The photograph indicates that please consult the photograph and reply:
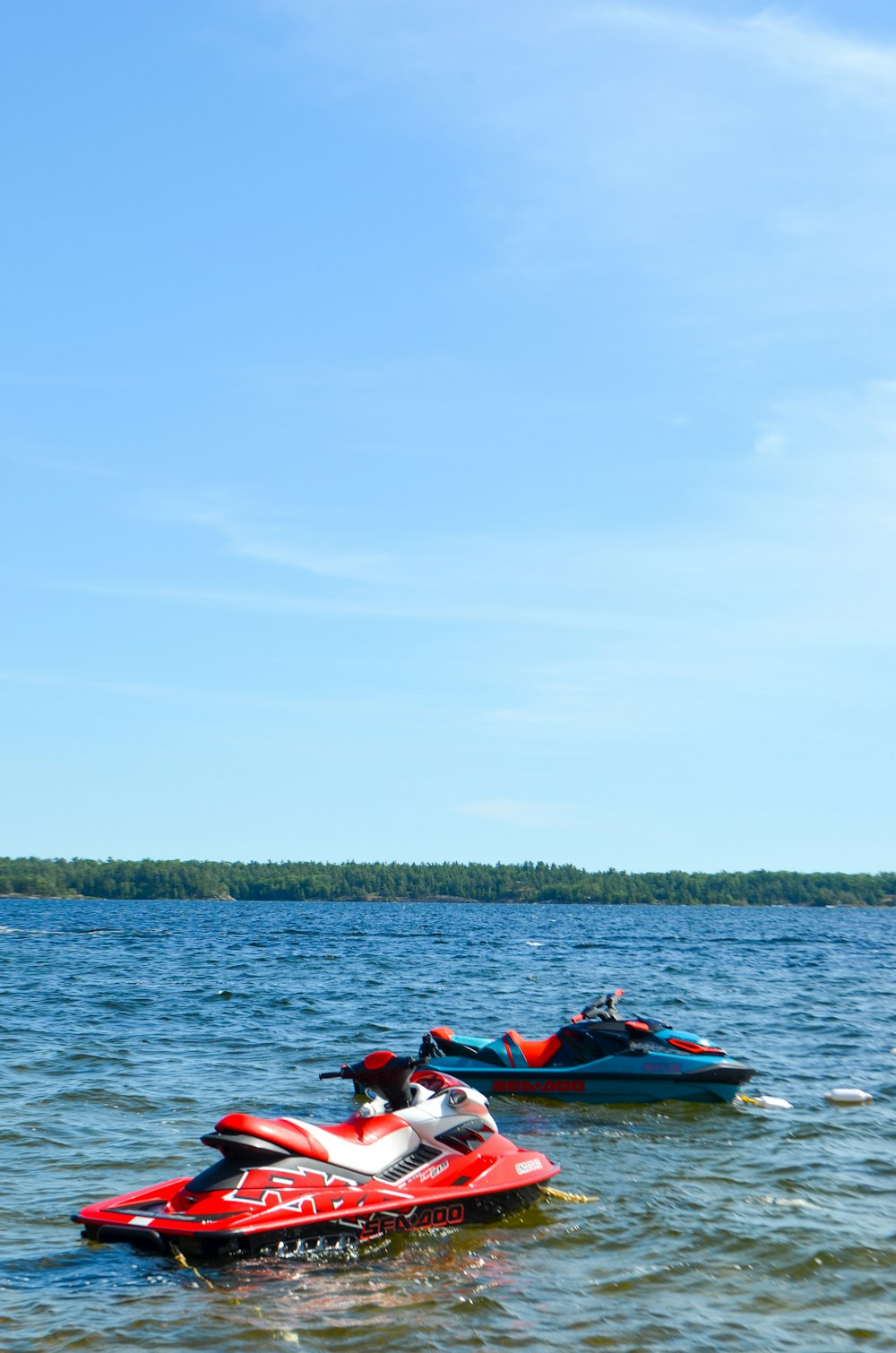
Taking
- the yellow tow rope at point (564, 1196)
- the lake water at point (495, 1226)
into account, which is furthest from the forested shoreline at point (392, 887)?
the yellow tow rope at point (564, 1196)

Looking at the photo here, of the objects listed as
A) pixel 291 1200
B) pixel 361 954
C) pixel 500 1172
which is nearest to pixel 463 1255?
pixel 500 1172

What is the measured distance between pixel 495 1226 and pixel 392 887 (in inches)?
7271

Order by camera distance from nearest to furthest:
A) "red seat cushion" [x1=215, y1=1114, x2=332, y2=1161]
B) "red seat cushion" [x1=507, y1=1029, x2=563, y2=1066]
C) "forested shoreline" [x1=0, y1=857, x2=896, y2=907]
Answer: "red seat cushion" [x1=215, y1=1114, x2=332, y2=1161] → "red seat cushion" [x1=507, y1=1029, x2=563, y2=1066] → "forested shoreline" [x1=0, y1=857, x2=896, y2=907]

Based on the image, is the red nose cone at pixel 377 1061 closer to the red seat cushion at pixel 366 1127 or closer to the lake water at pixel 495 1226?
the red seat cushion at pixel 366 1127

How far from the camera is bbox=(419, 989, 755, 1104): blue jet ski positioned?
1533 cm

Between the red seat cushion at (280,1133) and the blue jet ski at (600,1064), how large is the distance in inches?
237

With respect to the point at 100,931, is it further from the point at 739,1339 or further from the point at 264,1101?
the point at 739,1339

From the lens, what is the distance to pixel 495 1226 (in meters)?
10.0

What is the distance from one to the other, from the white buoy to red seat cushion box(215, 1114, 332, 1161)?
8901 mm

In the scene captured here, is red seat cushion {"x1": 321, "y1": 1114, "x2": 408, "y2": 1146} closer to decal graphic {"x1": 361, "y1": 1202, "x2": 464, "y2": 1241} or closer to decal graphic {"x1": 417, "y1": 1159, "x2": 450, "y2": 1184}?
decal graphic {"x1": 417, "y1": 1159, "x2": 450, "y2": 1184}

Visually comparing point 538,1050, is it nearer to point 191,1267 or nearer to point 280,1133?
point 280,1133

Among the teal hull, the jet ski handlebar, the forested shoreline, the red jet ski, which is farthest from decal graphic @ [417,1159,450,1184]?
the forested shoreline

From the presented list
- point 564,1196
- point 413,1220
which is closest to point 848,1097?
point 564,1196

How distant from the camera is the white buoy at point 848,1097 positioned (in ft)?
50.4
